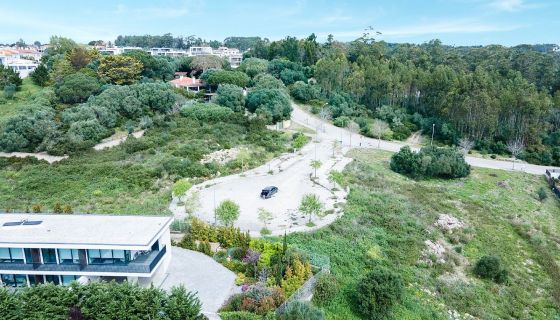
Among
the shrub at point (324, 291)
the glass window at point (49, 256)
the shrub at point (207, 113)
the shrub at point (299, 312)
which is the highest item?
the shrub at point (207, 113)

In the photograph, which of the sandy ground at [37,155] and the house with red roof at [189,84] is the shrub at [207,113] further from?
the sandy ground at [37,155]

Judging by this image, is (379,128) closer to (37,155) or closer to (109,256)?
(37,155)

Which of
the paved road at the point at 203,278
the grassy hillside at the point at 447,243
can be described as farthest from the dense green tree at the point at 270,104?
the paved road at the point at 203,278

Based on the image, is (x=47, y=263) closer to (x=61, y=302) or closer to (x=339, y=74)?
(x=61, y=302)

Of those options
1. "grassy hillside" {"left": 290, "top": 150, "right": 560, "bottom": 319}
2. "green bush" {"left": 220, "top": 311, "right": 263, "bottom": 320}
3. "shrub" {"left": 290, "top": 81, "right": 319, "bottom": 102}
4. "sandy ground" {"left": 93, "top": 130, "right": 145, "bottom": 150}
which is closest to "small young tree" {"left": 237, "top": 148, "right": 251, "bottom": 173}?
"grassy hillside" {"left": 290, "top": 150, "right": 560, "bottom": 319}

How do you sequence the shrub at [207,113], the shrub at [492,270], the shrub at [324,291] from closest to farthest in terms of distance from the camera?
the shrub at [324,291]
the shrub at [492,270]
the shrub at [207,113]

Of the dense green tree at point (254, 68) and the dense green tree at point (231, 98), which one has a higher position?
the dense green tree at point (254, 68)

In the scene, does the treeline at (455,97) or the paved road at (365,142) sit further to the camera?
the treeline at (455,97)
